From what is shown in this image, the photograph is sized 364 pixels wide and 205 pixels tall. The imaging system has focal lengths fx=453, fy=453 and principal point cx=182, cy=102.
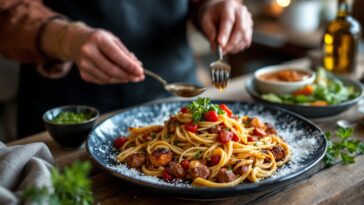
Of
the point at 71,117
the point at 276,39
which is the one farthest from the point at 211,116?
the point at 276,39

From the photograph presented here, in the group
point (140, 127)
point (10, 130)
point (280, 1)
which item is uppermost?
point (140, 127)

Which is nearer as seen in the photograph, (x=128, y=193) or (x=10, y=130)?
(x=128, y=193)

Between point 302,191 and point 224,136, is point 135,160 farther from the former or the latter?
point 302,191

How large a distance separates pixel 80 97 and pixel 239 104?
75cm

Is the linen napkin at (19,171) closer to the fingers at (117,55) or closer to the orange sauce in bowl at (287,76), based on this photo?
the fingers at (117,55)

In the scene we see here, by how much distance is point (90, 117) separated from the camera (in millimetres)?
1470

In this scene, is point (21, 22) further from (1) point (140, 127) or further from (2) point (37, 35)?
(1) point (140, 127)

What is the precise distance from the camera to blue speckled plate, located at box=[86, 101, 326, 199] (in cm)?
103

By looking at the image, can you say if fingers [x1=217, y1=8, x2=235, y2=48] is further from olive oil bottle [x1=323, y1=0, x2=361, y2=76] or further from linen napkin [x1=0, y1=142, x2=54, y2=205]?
linen napkin [x1=0, y1=142, x2=54, y2=205]

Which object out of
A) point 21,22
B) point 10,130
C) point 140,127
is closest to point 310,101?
point 140,127

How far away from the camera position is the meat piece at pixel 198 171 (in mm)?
1119

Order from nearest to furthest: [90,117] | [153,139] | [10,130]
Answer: [153,139]
[90,117]
[10,130]

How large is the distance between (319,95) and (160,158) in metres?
0.80

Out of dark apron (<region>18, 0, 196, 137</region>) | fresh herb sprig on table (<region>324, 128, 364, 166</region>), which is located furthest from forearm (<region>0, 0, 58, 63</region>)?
fresh herb sprig on table (<region>324, 128, 364, 166</region>)
